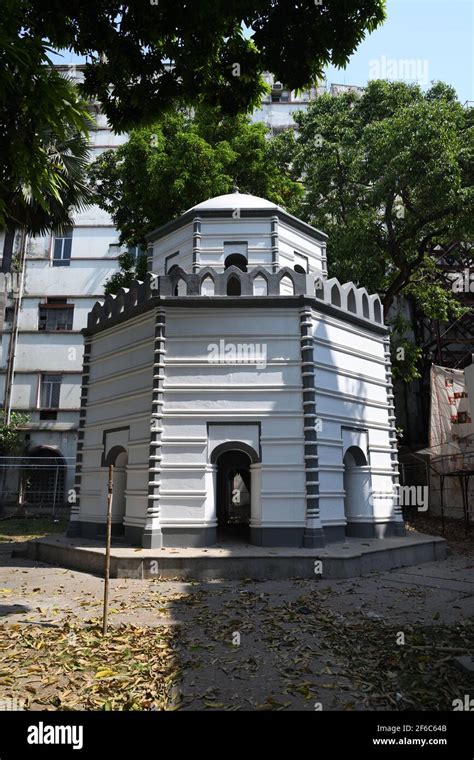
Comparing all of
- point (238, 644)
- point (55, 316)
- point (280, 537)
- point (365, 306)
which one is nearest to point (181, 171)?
point (365, 306)

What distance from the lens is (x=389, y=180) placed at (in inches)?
758

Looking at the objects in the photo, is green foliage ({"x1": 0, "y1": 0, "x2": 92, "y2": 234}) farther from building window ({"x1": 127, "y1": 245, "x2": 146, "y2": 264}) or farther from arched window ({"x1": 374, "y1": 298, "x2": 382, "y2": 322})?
building window ({"x1": 127, "y1": 245, "x2": 146, "y2": 264})

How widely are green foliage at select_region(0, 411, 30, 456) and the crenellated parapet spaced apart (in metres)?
15.6

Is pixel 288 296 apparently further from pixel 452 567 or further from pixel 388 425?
pixel 452 567

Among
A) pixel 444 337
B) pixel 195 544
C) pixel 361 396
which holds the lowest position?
pixel 195 544

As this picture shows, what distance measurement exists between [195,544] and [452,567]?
637 centimetres

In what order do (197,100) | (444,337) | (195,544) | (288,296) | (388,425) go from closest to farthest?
(197,100) → (195,544) → (288,296) → (388,425) → (444,337)

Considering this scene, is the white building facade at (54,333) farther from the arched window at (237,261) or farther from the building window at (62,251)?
the arched window at (237,261)

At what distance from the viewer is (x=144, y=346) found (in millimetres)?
14227

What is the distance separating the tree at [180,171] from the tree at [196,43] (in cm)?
1082

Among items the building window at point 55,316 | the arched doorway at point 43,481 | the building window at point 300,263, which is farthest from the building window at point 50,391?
the building window at point 300,263

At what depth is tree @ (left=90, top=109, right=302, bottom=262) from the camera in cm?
1962

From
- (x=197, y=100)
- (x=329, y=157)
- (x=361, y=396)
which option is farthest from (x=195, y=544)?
(x=329, y=157)

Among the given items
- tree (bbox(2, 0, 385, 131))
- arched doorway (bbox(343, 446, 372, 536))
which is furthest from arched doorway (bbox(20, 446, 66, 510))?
tree (bbox(2, 0, 385, 131))
